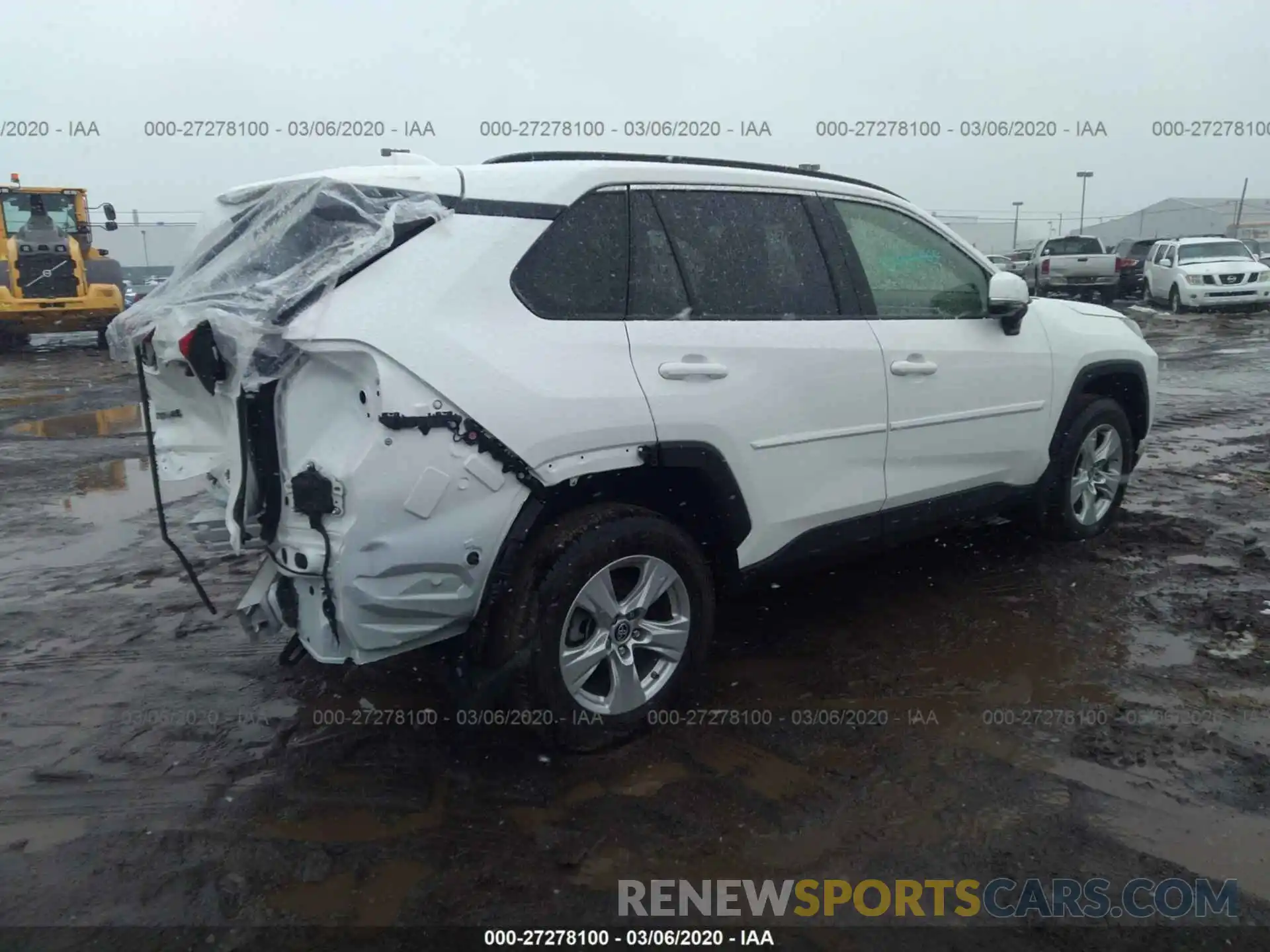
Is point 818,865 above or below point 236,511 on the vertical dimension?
below

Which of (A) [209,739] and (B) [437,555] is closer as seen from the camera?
(B) [437,555]

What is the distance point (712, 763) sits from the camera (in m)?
3.15

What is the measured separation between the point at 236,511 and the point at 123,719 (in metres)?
1.24

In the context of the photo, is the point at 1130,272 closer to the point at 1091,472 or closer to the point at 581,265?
the point at 1091,472

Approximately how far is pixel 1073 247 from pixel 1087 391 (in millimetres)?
21254

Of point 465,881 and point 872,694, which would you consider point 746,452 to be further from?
point 465,881

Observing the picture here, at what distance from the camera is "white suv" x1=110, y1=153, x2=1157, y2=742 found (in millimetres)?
2701

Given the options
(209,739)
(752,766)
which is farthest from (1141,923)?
(209,739)

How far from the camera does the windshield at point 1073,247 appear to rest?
23.6 metres

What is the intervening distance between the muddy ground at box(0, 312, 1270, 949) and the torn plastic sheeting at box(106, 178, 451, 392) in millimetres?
1359

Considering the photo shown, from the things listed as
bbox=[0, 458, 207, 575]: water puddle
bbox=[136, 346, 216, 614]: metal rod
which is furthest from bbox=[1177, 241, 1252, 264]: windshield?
bbox=[136, 346, 216, 614]: metal rod

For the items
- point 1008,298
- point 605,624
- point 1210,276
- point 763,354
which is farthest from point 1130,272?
point 605,624

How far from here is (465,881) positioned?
8.47 ft

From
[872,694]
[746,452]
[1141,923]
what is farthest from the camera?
[872,694]
